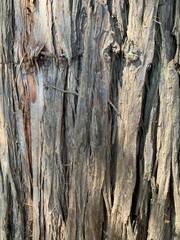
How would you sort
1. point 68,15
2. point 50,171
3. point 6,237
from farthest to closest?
1. point 6,237
2. point 50,171
3. point 68,15

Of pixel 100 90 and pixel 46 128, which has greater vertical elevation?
pixel 100 90

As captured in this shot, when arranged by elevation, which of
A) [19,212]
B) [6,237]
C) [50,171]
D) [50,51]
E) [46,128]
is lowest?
[6,237]

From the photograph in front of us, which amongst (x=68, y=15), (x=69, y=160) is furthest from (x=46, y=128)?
(x=68, y=15)

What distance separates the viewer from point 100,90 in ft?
4.22

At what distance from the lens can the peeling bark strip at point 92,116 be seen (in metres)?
1.26

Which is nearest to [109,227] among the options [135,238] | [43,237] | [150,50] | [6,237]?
[135,238]

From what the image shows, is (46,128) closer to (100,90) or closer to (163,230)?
(100,90)

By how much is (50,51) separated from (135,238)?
72cm

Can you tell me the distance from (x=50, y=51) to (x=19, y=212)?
1.99 ft

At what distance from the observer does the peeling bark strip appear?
126 cm

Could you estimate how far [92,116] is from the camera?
129cm

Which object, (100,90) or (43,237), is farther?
(43,237)

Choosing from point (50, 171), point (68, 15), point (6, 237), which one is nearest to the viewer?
point (68, 15)

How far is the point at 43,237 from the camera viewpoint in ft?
4.63
